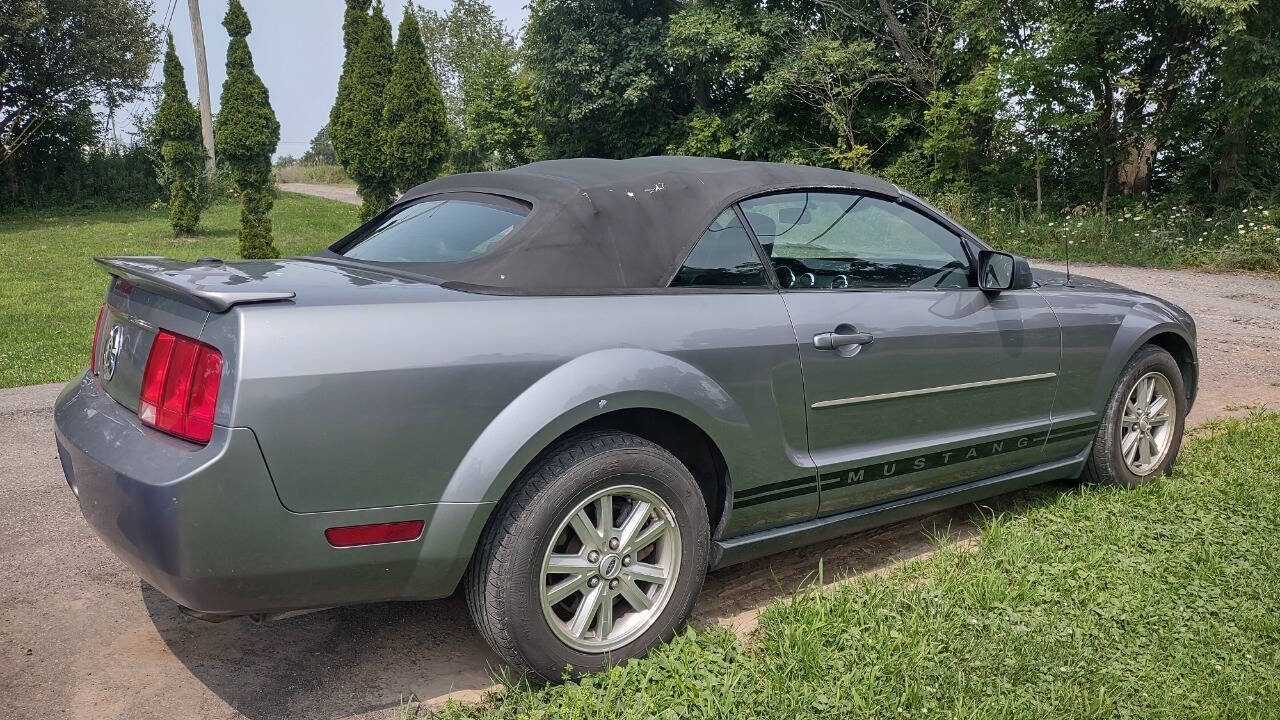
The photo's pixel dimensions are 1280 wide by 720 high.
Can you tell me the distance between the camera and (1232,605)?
11.3 ft

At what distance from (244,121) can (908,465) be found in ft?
54.5

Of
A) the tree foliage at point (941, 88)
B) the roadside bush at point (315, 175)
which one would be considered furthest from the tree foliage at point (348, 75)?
the roadside bush at point (315, 175)

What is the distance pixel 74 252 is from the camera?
693 inches

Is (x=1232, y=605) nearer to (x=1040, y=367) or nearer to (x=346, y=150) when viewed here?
(x=1040, y=367)

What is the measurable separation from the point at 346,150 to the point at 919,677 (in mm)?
16430

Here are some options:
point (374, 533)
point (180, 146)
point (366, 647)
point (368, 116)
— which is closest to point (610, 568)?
point (374, 533)

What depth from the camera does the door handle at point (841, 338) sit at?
11.0ft

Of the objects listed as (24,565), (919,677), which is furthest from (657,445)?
(24,565)

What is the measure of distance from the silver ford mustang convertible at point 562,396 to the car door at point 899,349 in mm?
13

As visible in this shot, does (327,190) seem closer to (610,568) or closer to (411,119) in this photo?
(411,119)

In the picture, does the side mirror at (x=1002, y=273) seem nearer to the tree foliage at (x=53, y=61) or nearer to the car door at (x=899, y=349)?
the car door at (x=899, y=349)

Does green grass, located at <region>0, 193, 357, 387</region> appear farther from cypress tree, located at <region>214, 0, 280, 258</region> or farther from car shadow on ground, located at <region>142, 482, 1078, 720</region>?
car shadow on ground, located at <region>142, 482, 1078, 720</region>

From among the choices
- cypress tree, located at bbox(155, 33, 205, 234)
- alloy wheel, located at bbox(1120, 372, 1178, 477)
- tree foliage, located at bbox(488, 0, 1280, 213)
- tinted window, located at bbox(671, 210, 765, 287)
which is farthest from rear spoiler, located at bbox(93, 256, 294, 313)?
cypress tree, located at bbox(155, 33, 205, 234)

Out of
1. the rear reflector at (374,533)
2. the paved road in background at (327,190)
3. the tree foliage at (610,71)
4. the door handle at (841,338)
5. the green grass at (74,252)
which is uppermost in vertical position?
the tree foliage at (610,71)
